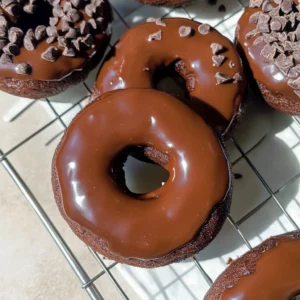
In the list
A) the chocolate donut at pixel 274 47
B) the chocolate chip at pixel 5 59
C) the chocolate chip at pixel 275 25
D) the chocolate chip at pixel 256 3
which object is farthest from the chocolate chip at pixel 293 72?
the chocolate chip at pixel 5 59

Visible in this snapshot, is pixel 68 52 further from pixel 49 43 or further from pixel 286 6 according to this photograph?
pixel 286 6

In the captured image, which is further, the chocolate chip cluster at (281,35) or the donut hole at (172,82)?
the donut hole at (172,82)

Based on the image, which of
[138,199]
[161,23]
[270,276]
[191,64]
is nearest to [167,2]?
[161,23]

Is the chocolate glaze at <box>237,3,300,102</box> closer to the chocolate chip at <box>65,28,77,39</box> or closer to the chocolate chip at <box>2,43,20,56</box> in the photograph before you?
the chocolate chip at <box>65,28,77,39</box>

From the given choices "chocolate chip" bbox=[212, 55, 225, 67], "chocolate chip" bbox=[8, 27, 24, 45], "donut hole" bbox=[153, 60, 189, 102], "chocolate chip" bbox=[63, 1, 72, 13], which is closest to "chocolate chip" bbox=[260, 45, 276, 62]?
"chocolate chip" bbox=[212, 55, 225, 67]

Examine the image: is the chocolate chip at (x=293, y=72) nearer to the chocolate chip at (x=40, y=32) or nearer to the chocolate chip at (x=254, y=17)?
the chocolate chip at (x=254, y=17)

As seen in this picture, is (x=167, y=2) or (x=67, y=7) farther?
(x=167, y=2)

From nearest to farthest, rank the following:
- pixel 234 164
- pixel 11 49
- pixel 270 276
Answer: pixel 270 276
pixel 11 49
pixel 234 164
